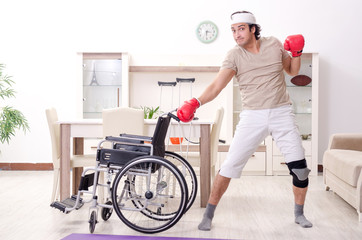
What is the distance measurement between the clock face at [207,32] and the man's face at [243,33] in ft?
9.14

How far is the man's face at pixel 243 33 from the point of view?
8.91 feet

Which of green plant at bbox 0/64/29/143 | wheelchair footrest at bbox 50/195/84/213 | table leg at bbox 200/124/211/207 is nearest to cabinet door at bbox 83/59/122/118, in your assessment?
green plant at bbox 0/64/29/143

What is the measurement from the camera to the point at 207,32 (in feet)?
18.1

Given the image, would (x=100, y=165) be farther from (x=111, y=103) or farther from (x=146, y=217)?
(x=111, y=103)

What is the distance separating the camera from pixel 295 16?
5.47 meters

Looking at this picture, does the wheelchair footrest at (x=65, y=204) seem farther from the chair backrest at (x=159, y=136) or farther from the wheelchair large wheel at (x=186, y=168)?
the wheelchair large wheel at (x=186, y=168)

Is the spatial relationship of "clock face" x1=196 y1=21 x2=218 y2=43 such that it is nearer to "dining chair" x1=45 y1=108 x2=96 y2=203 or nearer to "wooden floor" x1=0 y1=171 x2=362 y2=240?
"wooden floor" x1=0 y1=171 x2=362 y2=240

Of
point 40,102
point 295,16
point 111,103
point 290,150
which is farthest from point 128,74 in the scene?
point 290,150

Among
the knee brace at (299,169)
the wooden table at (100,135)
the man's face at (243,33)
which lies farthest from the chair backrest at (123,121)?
the knee brace at (299,169)

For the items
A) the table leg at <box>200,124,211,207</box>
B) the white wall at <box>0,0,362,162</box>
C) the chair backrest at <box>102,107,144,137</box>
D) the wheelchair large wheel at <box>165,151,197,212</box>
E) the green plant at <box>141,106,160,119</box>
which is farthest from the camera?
the white wall at <box>0,0,362,162</box>

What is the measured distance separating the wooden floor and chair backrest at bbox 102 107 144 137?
24.6 inches

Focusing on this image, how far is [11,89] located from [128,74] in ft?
4.58

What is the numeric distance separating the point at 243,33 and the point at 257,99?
16.3 inches

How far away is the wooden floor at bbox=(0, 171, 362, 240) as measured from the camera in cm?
265
